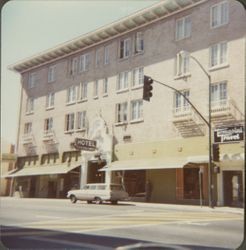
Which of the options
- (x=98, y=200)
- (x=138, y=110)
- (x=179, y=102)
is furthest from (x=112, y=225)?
(x=179, y=102)

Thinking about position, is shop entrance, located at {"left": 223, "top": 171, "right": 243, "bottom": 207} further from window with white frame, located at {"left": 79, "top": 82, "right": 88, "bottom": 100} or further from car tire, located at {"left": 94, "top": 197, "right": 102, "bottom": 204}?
window with white frame, located at {"left": 79, "top": 82, "right": 88, "bottom": 100}

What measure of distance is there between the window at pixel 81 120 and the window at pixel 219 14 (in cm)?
445

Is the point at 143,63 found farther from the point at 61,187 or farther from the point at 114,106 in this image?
the point at 61,187

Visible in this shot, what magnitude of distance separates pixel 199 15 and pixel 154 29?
1.60 m

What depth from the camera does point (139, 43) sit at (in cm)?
1080

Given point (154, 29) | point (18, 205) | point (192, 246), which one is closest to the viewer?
point (192, 246)

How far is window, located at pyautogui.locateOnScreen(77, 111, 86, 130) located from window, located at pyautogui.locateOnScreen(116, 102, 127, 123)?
98cm

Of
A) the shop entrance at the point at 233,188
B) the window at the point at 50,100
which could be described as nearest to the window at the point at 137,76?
the window at the point at 50,100

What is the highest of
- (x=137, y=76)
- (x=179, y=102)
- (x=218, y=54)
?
(x=218, y=54)

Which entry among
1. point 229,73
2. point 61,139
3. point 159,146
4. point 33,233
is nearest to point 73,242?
point 33,233

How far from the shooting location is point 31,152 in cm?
1055

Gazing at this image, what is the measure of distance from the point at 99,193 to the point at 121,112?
2.25m

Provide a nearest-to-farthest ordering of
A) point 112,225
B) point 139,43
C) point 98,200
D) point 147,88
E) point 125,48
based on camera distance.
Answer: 1. point 112,225
2. point 98,200
3. point 147,88
4. point 125,48
5. point 139,43

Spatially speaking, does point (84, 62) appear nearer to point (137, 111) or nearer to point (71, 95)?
point (71, 95)
